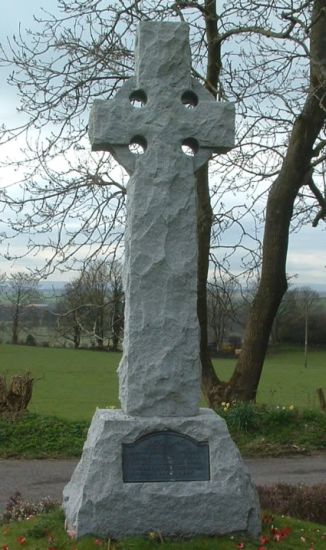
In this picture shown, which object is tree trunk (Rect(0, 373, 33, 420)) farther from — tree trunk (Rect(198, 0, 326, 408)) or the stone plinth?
the stone plinth

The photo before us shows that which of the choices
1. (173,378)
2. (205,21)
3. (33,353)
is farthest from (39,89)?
(33,353)

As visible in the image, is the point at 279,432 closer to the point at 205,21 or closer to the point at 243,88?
the point at 243,88

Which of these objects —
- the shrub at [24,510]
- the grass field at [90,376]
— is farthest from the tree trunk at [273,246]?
the shrub at [24,510]

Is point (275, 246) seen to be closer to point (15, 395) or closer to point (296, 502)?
point (15, 395)

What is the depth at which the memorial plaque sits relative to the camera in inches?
221

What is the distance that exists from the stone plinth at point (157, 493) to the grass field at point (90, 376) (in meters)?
14.6

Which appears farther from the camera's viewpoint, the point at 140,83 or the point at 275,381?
the point at 275,381

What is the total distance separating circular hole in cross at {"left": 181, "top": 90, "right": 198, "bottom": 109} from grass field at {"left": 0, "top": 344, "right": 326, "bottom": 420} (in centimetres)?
1463

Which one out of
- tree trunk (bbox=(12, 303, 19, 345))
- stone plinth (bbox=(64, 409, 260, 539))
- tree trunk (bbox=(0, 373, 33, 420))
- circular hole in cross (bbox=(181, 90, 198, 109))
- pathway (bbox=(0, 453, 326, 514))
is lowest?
pathway (bbox=(0, 453, 326, 514))

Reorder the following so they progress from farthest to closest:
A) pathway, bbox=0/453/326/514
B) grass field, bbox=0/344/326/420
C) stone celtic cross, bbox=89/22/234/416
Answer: grass field, bbox=0/344/326/420 → pathway, bbox=0/453/326/514 → stone celtic cross, bbox=89/22/234/416

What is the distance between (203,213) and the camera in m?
14.7

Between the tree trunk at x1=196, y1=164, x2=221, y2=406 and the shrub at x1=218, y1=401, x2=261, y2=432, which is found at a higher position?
the tree trunk at x1=196, y1=164, x2=221, y2=406

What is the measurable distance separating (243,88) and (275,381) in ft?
82.5

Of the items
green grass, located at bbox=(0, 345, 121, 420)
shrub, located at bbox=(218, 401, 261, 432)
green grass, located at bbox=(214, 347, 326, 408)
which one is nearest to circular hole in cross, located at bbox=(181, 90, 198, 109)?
shrub, located at bbox=(218, 401, 261, 432)
